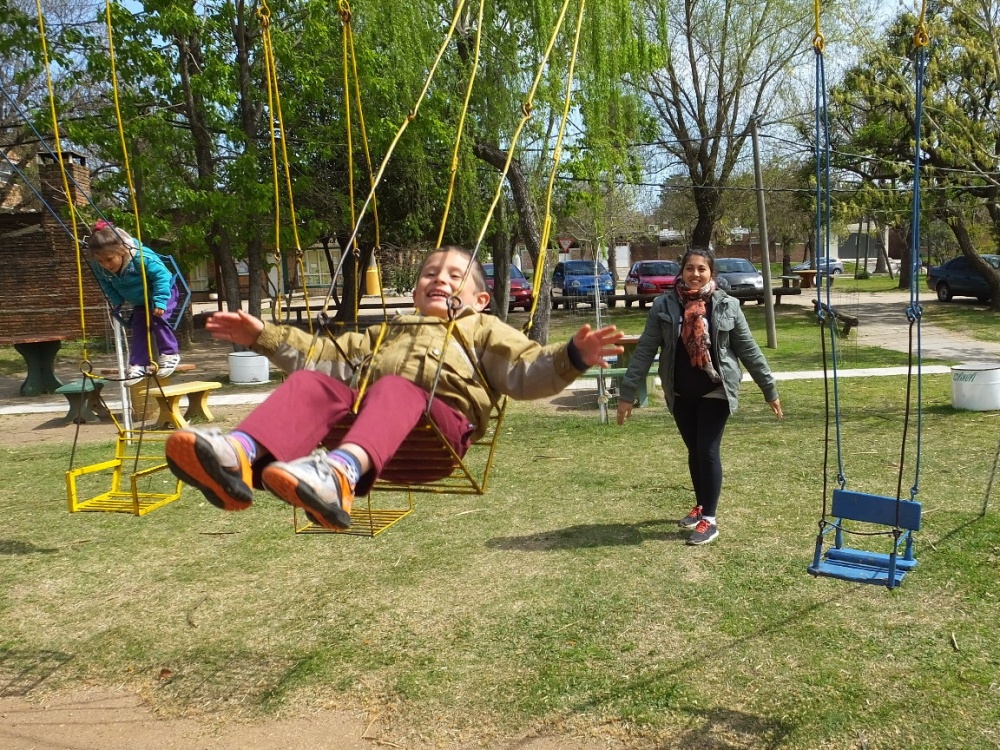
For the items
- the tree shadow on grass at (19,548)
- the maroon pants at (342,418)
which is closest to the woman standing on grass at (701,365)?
the maroon pants at (342,418)

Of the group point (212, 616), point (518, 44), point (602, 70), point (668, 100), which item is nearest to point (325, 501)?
point (212, 616)

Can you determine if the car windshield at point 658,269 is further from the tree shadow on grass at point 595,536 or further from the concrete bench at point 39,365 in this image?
the tree shadow on grass at point 595,536

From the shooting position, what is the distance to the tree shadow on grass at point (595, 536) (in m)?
5.21

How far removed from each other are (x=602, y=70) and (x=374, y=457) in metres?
10.6

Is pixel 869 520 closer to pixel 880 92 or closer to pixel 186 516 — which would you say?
pixel 186 516

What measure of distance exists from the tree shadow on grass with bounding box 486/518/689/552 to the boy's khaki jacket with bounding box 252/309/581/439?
1.83m

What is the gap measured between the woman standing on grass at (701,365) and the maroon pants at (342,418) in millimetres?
1813

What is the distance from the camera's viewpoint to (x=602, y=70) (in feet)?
40.1

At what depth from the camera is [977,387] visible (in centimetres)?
867

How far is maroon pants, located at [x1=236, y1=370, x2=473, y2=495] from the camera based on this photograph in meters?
2.94

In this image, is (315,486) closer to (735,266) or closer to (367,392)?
(367,392)

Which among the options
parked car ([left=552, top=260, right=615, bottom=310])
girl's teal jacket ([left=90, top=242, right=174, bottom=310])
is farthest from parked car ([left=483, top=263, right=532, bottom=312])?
girl's teal jacket ([left=90, top=242, right=174, bottom=310])

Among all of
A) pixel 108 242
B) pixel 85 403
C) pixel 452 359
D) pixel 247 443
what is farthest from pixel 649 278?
pixel 247 443

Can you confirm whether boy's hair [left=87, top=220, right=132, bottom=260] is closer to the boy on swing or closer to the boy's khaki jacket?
the boy on swing
